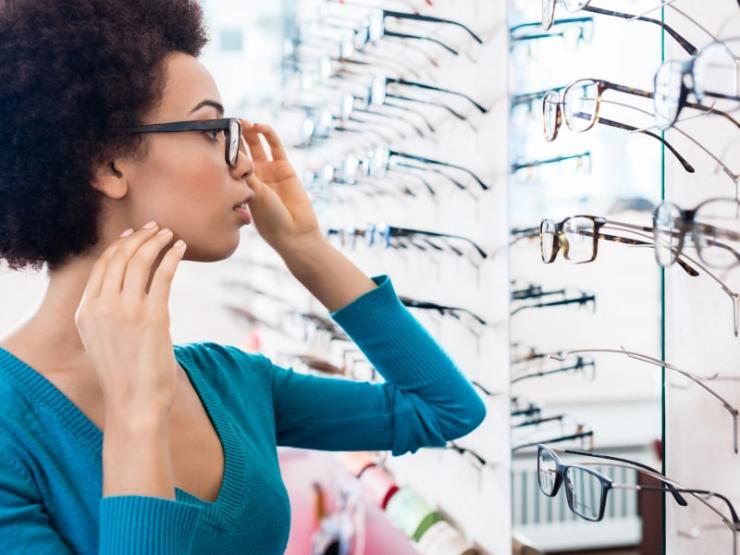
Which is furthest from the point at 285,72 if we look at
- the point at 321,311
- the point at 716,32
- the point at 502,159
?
the point at 716,32

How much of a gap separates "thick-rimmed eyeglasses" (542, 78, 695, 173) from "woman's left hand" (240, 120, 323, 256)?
0.38 m

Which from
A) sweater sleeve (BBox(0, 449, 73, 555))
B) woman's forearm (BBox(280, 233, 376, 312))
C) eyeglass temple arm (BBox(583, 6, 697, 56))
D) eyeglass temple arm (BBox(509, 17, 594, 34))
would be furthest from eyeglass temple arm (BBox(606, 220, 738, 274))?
sweater sleeve (BBox(0, 449, 73, 555))

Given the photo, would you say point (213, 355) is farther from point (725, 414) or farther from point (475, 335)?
point (725, 414)

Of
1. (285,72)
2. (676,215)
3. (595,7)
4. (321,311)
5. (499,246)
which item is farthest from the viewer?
(285,72)

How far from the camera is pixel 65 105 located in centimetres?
80

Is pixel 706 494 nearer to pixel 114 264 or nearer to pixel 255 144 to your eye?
pixel 114 264

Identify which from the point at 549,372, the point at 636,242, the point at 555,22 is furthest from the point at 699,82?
the point at 549,372

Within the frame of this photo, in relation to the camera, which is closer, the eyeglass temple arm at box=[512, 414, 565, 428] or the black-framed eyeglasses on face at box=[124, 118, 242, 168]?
the black-framed eyeglasses on face at box=[124, 118, 242, 168]

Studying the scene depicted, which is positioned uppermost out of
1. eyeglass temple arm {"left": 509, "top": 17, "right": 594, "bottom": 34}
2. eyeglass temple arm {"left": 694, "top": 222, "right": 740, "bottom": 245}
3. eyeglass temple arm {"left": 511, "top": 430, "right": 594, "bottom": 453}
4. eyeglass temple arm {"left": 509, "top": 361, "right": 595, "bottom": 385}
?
eyeglass temple arm {"left": 509, "top": 17, "right": 594, "bottom": 34}

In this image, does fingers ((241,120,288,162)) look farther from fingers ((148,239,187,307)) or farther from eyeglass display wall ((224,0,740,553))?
fingers ((148,239,187,307))

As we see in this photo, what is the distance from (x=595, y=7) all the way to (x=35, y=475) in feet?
2.54

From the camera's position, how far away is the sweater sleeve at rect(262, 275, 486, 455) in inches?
42.8

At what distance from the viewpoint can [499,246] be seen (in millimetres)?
1199

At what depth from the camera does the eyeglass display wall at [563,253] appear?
2.59ft
